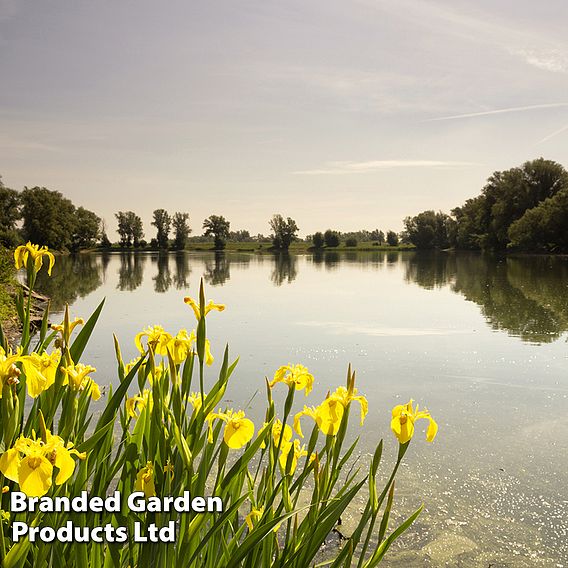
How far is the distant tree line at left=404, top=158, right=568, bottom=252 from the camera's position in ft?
143

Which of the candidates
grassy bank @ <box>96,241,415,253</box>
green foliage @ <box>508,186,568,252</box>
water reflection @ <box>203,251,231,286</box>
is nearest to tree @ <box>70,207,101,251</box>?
grassy bank @ <box>96,241,415,253</box>

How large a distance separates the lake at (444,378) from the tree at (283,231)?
83659 mm

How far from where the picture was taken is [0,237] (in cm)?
4284

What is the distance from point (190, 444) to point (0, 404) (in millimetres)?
484

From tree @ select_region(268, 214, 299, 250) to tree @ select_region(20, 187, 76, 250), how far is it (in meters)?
48.3

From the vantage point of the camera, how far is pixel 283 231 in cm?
9962

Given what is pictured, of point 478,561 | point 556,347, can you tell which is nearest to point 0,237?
point 556,347

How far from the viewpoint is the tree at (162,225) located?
3622 inches

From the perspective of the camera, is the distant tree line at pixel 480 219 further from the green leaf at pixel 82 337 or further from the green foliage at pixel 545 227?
the green leaf at pixel 82 337

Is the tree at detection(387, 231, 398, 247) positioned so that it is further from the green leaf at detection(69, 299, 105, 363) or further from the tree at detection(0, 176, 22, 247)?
the green leaf at detection(69, 299, 105, 363)

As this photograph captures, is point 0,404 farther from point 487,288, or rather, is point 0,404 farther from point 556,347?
point 487,288

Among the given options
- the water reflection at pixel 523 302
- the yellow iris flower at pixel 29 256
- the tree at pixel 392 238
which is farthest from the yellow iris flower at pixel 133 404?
the tree at pixel 392 238

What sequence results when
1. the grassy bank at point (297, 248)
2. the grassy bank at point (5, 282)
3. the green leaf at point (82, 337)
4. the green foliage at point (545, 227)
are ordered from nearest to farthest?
1. the green leaf at point (82, 337)
2. the grassy bank at point (5, 282)
3. the green foliage at point (545, 227)
4. the grassy bank at point (297, 248)

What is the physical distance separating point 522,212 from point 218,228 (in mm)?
57931
